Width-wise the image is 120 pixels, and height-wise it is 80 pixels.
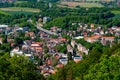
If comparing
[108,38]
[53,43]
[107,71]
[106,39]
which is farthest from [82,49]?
[107,71]

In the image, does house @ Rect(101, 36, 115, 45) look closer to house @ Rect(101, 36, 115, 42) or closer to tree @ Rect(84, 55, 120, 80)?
house @ Rect(101, 36, 115, 42)

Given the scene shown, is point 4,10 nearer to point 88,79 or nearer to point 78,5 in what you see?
point 78,5

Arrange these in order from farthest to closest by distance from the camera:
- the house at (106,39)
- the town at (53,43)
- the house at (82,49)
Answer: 1. the house at (106,39)
2. the house at (82,49)
3. the town at (53,43)

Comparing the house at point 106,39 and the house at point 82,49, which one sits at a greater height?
the house at point 82,49

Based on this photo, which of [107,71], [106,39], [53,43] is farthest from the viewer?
[106,39]

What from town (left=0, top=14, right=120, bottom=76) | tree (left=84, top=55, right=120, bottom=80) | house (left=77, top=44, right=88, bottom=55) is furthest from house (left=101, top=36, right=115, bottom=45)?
tree (left=84, top=55, right=120, bottom=80)

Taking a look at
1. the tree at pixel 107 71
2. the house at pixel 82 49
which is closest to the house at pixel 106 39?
the house at pixel 82 49

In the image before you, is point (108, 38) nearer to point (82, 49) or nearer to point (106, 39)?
point (106, 39)

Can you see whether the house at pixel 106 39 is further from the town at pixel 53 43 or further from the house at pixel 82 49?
the house at pixel 82 49

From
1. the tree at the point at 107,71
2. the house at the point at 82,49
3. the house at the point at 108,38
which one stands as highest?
the tree at the point at 107,71

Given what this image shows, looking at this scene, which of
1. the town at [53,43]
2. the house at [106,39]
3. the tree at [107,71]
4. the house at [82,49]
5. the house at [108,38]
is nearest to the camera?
the tree at [107,71]

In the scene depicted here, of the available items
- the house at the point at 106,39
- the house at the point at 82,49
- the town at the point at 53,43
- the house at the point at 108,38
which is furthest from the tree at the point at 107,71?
the house at the point at 108,38

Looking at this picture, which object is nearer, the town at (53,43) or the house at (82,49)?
the town at (53,43)
